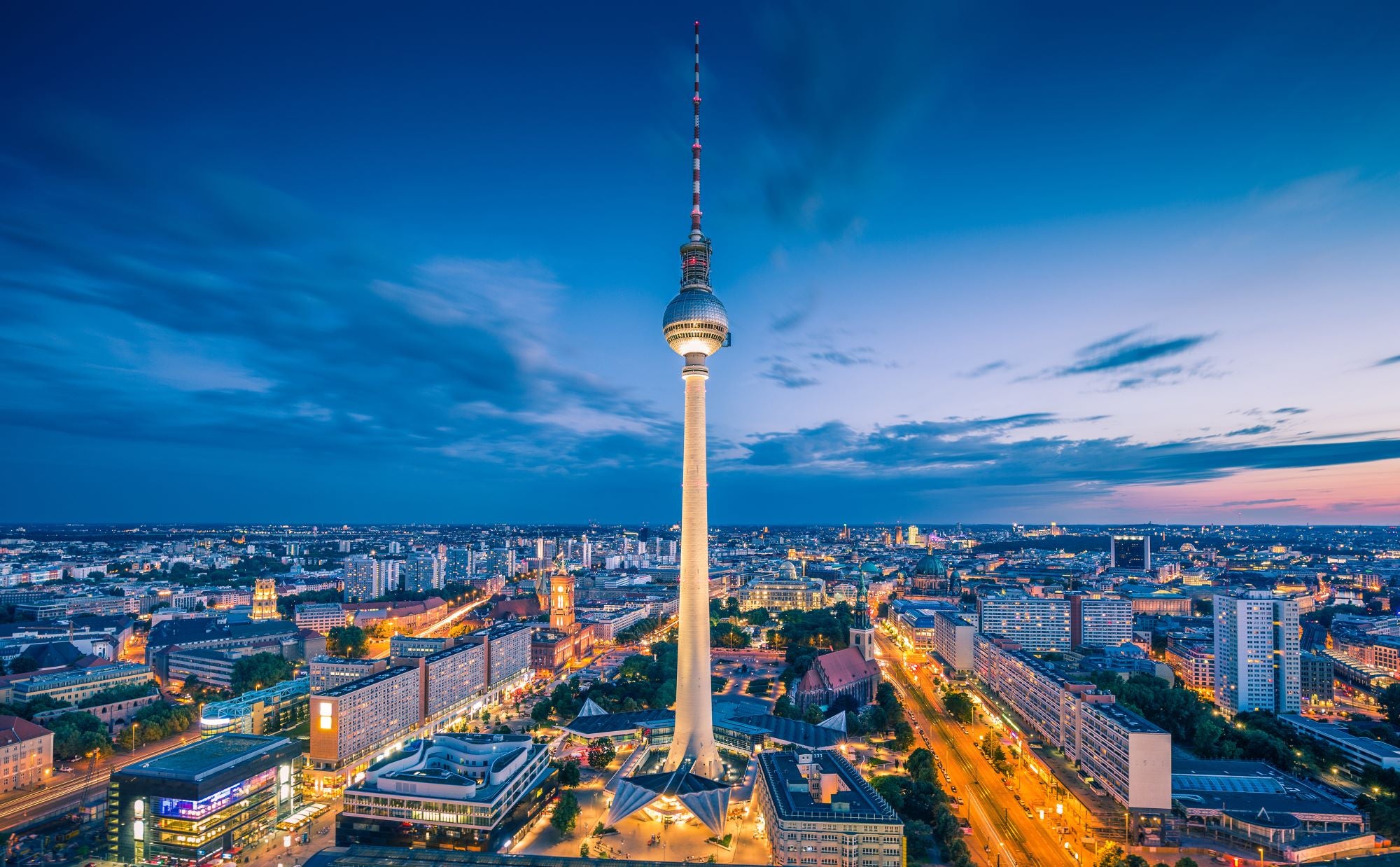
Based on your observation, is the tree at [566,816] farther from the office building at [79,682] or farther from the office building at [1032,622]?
the office building at [1032,622]

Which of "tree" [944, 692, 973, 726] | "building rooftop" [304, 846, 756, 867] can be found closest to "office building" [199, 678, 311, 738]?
"building rooftop" [304, 846, 756, 867]

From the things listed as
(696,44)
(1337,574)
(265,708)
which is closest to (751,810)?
(265,708)

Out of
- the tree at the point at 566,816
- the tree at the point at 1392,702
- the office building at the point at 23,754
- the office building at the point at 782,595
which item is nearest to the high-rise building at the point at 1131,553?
the office building at the point at 782,595

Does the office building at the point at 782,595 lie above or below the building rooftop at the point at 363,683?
below

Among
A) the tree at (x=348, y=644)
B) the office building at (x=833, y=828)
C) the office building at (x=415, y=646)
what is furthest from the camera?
the tree at (x=348, y=644)

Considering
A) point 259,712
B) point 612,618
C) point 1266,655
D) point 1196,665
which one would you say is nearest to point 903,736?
point 1266,655

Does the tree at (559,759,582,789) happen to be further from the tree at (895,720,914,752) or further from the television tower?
the tree at (895,720,914,752)
